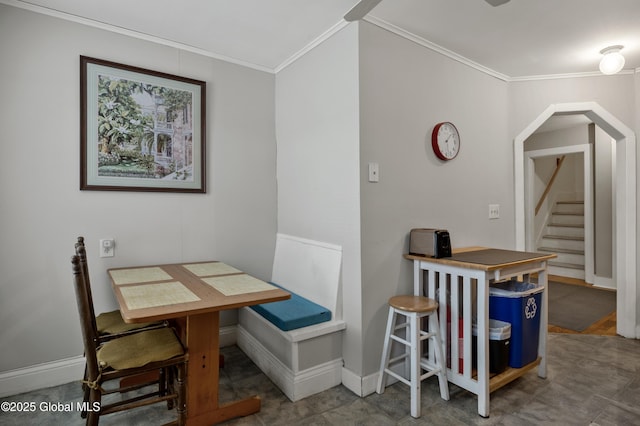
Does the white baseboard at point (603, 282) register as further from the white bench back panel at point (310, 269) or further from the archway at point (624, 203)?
the white bench back panel at point (310, 269)

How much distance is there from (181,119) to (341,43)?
4.39ft

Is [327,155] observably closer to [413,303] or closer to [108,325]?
[413,303]

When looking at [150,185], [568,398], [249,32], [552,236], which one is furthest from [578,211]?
[150,185]

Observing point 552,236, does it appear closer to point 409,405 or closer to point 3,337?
point 409,405

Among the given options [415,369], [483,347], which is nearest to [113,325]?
[415,369]

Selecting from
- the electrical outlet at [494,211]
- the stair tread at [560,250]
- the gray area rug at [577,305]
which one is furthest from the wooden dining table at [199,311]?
the stair tread at [560,250]

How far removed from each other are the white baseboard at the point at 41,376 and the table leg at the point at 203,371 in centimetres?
110

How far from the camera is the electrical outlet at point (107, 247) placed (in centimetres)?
235

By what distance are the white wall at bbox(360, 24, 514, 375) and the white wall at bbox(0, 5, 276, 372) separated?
1.38m

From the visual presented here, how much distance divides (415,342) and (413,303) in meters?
0.23

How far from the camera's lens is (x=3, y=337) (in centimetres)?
207

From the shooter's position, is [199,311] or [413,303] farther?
[413,303]

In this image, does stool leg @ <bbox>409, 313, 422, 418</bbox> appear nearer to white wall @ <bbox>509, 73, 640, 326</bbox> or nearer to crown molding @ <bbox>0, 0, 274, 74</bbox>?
white wall @ <bbox>509, 73, 640, 326</bbox>

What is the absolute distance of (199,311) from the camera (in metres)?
1.48
